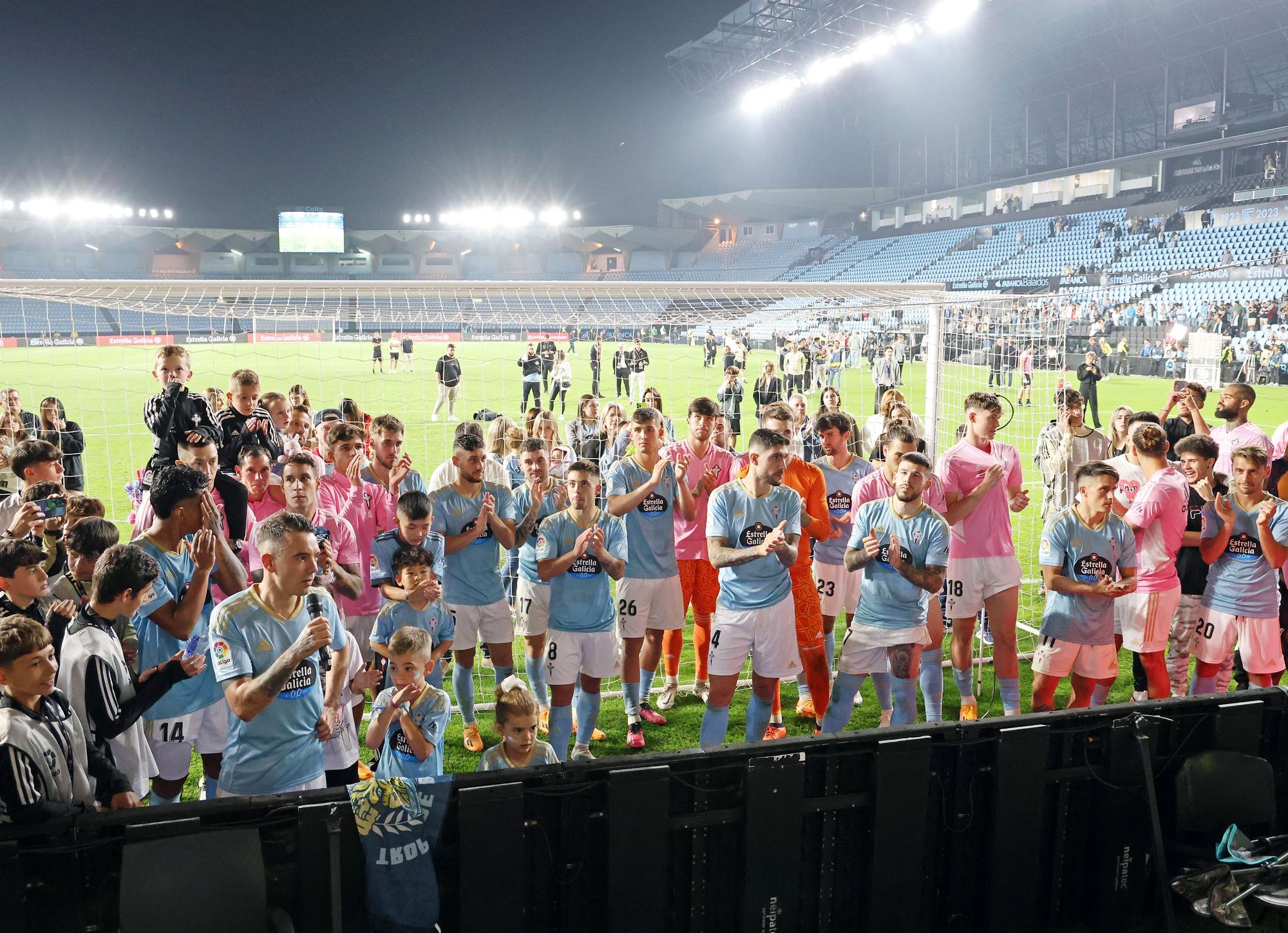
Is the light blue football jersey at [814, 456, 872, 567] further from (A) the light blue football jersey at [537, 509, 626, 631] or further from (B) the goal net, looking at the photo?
(A) the light blue football jersey at [537, 509, 626, 631]

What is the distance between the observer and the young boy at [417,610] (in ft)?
14.4

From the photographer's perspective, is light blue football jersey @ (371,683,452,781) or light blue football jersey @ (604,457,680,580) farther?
light blue football jersey @ (604,457,680,580)

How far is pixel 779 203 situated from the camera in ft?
228

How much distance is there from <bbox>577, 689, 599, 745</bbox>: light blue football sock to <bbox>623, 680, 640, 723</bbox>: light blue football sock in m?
0.56

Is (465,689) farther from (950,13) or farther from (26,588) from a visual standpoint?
(950,13)

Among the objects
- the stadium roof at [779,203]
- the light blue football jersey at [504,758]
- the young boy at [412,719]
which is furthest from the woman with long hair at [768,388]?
the stadium roof at [779,203]

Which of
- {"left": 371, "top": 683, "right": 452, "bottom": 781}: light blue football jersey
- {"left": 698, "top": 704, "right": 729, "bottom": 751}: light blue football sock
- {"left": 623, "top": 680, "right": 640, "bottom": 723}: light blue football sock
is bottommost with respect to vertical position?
{"left": 623, "top": 680, "right": 640, "bottom": 723}: light blue football sock

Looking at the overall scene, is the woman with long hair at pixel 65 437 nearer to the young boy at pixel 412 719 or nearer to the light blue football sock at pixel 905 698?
the young boy at pixel 412 719

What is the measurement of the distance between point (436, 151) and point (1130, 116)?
51.4 meters

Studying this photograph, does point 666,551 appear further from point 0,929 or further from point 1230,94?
point 1230,94

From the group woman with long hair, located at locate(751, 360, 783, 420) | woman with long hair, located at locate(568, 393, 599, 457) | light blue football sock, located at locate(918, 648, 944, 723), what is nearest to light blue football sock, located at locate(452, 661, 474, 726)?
light blue football sock, located at locate(918, 648, 944, 723)

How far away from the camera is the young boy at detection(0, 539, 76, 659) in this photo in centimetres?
355

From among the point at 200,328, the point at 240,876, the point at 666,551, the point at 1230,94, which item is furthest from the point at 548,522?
the point at 1230,94

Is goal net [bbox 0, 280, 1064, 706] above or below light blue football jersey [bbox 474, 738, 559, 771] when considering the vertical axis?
above
